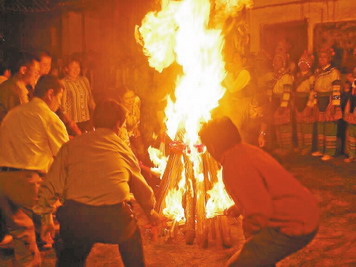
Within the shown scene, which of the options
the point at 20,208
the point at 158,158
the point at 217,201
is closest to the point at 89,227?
the point at 20,208

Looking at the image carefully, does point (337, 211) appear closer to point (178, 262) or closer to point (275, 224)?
point (178, 262)

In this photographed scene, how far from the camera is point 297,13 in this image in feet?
40.3

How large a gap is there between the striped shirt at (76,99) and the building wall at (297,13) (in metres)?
6.31

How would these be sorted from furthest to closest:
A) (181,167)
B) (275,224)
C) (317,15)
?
(317,15) → (181,167) → (275,224)

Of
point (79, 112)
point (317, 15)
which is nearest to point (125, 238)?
point (79, 112)

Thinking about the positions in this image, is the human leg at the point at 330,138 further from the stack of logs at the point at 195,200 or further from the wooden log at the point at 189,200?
the wooden log at the point at 189,200

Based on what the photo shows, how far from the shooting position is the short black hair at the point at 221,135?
3.48 meters

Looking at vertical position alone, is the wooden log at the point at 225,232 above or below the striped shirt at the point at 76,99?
below

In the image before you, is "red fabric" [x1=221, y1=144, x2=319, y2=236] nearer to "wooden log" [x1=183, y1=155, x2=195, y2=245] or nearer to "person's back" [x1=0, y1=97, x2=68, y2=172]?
"person's back" [x1=0, y1=97, x2=68, y2=172]

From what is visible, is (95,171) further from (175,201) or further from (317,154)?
(317,154)

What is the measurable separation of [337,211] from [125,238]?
4334 millimetres

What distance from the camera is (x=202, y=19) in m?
6.42

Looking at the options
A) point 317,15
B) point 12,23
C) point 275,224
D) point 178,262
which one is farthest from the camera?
point 12,23

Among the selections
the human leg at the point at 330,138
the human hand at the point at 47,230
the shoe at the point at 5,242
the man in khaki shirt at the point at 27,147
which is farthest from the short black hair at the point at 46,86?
the human leg at the point at 330,138
